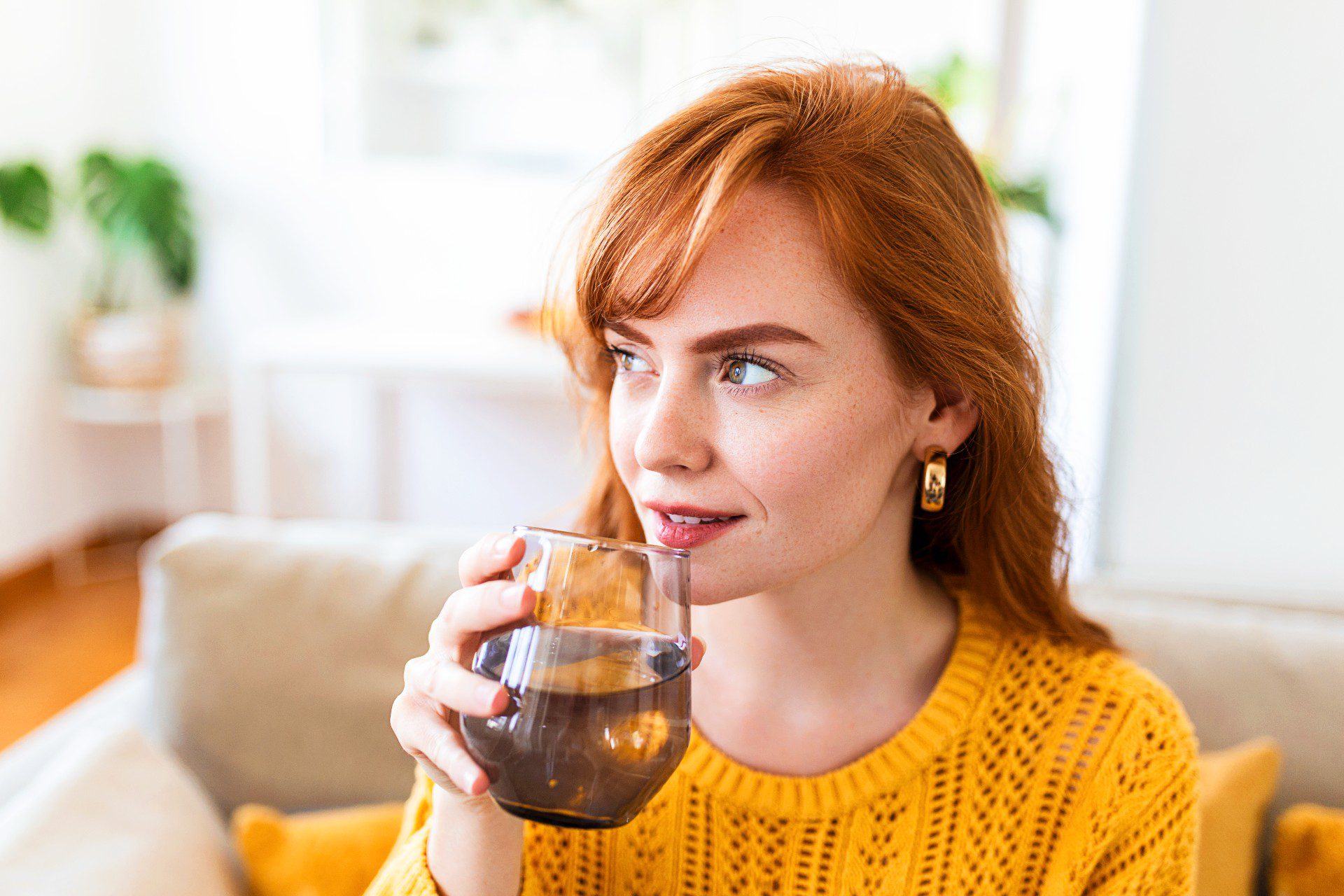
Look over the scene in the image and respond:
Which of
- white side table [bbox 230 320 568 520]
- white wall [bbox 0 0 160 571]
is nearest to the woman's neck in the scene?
white side table [bbox 230 320 568 520]

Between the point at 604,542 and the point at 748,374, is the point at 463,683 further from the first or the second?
the point at 748,374

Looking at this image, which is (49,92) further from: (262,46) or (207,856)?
(207,856)

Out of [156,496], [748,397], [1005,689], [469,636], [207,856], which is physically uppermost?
[748,397]

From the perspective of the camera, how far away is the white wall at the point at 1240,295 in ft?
6.76

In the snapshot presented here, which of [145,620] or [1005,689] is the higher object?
[1005,689]

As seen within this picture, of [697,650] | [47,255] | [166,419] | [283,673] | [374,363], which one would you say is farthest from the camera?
[166,419]

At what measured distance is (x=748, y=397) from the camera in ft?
2.80

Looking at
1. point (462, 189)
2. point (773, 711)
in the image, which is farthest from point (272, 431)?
point (773, 711)

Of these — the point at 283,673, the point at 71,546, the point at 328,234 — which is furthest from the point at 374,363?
the point at 283,673

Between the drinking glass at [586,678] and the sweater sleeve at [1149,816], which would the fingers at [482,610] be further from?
the sweater sleeve at [1149,816]

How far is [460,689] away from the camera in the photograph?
25.6 inches

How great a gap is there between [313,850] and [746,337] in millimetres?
869

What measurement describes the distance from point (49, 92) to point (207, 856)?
341 cm

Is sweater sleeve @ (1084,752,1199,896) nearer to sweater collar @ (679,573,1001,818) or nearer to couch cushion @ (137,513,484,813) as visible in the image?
sweater collar @ (679,573,1001,818)
